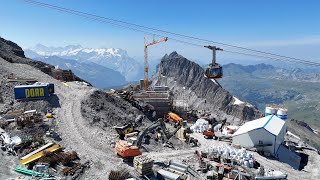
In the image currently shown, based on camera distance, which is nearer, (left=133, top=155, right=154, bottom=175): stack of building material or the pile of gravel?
(left=133, top=155, right=154, bottom=175): stack of building material

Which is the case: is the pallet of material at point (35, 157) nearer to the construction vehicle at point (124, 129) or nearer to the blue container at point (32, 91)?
the construction vehicle at point (124, 129)

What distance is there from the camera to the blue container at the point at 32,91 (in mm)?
49188

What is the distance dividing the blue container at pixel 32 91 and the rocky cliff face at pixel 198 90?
63.7m

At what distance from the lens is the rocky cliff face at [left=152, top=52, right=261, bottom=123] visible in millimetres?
125875

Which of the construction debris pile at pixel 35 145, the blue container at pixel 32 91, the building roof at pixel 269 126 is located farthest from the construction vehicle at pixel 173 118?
the construction debris pile at pixel 35 145

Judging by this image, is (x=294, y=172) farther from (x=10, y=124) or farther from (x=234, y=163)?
(x=10, y=124)

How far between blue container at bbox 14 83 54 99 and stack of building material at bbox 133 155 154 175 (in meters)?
24.3

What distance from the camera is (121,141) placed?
38312 millimetres

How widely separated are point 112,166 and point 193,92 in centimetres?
11708

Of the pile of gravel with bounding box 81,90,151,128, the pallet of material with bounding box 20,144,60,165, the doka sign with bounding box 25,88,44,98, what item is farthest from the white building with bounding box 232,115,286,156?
the doka sign with bounding box 25,88,44,98

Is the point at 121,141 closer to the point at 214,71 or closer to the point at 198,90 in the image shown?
the point at 214,71

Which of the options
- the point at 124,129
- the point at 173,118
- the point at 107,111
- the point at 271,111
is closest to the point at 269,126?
the point at 173,118

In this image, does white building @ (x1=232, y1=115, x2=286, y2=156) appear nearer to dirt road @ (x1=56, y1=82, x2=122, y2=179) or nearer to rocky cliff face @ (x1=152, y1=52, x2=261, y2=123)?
dirt road @ (x1=56, y1=82, x2=122, y2=179)

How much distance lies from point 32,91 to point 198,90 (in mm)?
110400
